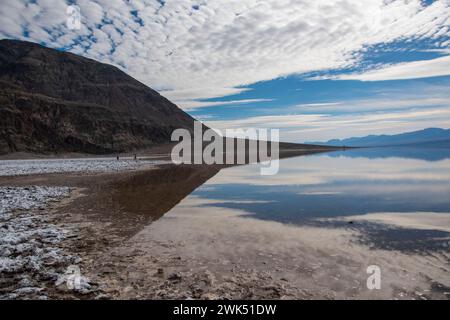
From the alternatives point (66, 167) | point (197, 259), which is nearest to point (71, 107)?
point (66, 167)

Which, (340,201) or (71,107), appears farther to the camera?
(71,107)

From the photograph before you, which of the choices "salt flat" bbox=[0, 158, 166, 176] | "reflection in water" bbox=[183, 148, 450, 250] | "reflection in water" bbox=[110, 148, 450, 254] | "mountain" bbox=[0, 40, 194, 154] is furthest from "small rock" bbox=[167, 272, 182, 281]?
"mountain" bbox=[0, 40, 194, 154]

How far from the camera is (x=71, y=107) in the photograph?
109 metres

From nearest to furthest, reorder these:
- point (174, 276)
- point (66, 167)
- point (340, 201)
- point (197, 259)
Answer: point (174, 276) → point (197, 259) → point (340, 201) → point (66, 167)

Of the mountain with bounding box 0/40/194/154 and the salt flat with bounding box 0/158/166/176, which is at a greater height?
the mountain with bounding box 0/40/194/154

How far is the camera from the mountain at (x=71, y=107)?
93.6 meters

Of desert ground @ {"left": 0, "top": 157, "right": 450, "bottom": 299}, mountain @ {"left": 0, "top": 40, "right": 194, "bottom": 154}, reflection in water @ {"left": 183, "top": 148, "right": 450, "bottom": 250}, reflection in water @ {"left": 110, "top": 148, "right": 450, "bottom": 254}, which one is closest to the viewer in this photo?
desert ground @ {"left": 0, "top": 157, "right": 450, "bottom": 299}

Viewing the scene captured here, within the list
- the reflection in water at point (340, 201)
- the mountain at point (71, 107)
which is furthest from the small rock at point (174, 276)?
the mountain at point (71, 107)

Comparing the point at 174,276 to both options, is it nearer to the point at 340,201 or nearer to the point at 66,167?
the point at 340,201

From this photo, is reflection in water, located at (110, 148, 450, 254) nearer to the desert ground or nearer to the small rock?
the desert ground

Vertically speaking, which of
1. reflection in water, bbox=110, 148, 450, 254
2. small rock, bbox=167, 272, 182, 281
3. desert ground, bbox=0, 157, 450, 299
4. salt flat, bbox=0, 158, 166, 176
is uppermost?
salt flat, bbox=0, 158, 166, 176

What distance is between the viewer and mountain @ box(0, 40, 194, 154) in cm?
9362
